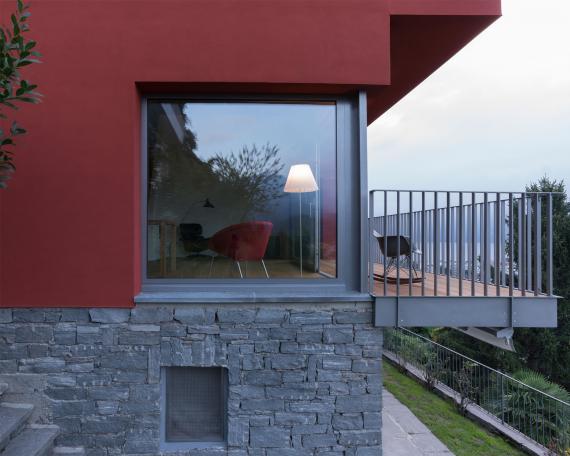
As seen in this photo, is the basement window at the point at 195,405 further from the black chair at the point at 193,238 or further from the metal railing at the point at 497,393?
the metal railing at the point at 497,393

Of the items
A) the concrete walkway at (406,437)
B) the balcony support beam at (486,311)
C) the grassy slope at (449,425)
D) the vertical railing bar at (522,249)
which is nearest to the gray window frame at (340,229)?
the balcony support beam at (486,311)

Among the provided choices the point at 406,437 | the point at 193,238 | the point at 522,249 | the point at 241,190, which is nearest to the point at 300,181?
the point at 241,190

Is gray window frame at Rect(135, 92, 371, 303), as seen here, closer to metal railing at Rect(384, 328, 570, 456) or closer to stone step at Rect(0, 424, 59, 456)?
stone step at Rect(0, 424, 59, 456)

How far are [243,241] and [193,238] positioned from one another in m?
0.45

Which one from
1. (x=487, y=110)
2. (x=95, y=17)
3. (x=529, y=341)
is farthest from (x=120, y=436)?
(x=487, y=110)

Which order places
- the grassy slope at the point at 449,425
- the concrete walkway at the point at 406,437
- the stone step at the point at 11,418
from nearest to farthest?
the stone step at the point at 11,418 < the concrete walkway at the point at 406,437 < the grassy slope at the point at 449,425

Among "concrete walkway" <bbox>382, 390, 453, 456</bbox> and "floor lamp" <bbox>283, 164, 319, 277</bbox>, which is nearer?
"floor lamp" <bbox>283, 164, 319, 277</bbox>

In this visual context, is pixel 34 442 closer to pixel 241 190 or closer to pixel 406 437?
pixel 241 190

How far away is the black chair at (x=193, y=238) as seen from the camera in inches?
127

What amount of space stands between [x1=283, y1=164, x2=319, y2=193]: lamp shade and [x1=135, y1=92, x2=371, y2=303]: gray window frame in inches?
10.1

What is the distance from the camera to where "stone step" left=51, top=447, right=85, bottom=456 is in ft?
9.42

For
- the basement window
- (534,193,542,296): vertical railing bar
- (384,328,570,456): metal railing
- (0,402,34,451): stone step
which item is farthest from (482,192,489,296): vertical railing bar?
(0,402,34,451): stone step

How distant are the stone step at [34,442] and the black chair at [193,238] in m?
1.75

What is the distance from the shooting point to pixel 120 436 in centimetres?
293
